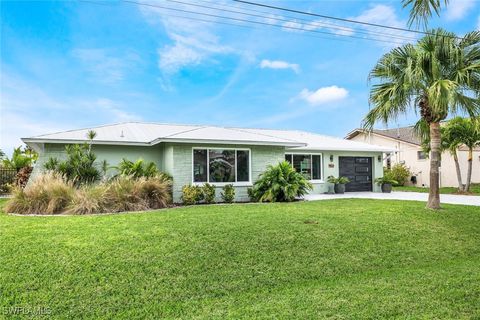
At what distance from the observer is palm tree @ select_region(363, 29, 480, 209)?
31.8 ft

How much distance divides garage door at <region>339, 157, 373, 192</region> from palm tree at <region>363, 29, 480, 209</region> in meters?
8.14

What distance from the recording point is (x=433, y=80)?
10.1 m

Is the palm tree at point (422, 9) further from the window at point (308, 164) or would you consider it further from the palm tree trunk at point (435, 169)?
the window at point (308, 164)

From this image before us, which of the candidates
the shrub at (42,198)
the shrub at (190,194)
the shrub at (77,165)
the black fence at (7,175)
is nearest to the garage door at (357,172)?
the shrub at (190,194)

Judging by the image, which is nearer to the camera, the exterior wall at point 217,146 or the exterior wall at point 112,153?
the exterior wall at point 217,146

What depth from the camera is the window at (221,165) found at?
44.1 feet

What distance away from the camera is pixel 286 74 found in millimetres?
17734

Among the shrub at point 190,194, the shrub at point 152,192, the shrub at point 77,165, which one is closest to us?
the shrub at point 152,192

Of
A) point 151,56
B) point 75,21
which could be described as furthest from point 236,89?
point 75,21

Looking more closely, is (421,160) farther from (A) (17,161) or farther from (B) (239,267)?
(A) (17,161)

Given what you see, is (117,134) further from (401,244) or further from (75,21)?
(401,244)

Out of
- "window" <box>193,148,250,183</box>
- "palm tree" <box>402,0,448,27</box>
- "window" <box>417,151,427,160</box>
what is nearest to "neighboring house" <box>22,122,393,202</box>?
"window" <box>193,148,250,183</box>

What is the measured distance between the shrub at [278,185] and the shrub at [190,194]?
240 cm

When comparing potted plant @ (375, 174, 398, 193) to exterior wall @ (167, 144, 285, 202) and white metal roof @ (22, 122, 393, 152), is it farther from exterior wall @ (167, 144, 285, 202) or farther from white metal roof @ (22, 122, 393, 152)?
exterior wall @ (167, 144, 285, 202)
